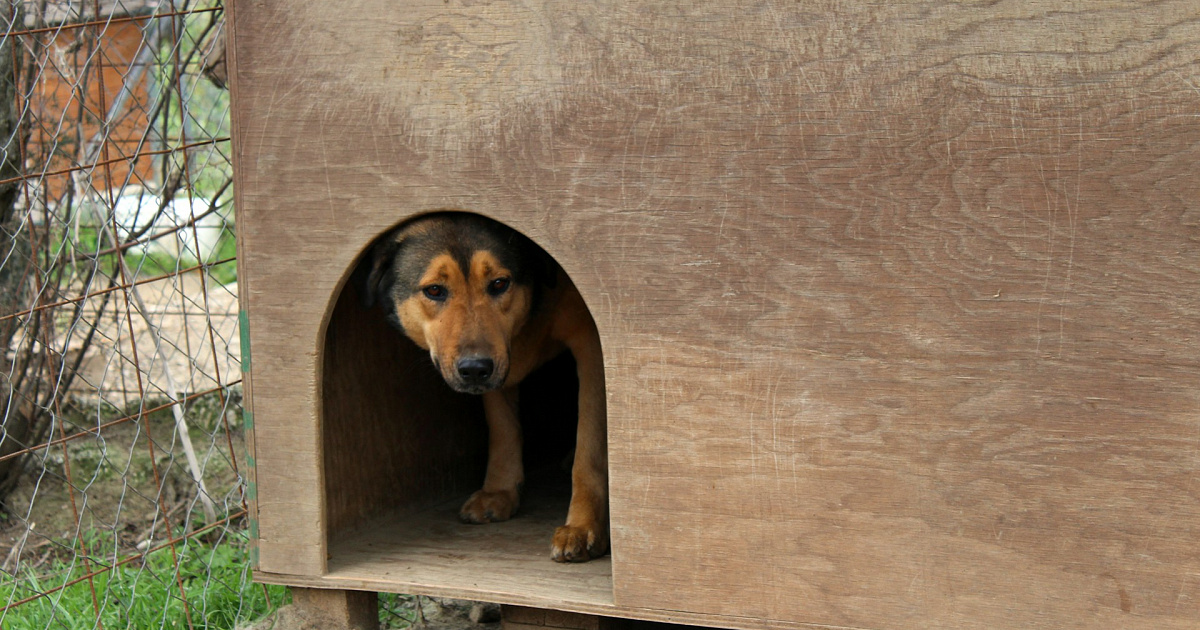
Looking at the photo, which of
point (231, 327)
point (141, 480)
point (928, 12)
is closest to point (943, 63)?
point (928, 12)

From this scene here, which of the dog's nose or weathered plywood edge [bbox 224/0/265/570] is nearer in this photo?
weathered plywood edge [bbox 224/0/265/570]

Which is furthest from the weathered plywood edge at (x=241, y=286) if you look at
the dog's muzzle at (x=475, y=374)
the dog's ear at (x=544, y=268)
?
the dog's ear at (x=544, y=268)

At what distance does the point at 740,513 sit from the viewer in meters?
2.66

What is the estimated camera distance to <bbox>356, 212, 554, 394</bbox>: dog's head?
123 inches

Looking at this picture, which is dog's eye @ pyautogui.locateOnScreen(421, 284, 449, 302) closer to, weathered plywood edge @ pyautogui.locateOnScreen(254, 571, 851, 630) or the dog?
the dog

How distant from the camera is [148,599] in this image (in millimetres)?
3592

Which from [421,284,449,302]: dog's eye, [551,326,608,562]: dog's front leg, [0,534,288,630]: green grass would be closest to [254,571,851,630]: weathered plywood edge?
[551,326,608,562]: dog's front leg

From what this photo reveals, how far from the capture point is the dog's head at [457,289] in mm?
3133

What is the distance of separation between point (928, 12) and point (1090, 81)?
388 millimetres

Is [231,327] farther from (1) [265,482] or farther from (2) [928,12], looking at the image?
(2) [928,12]

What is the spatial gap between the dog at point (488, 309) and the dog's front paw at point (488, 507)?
457mm

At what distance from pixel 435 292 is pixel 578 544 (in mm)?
886

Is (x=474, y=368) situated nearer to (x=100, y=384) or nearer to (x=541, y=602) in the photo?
(x=541, y=602)

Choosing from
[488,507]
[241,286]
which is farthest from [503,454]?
[241,286]
